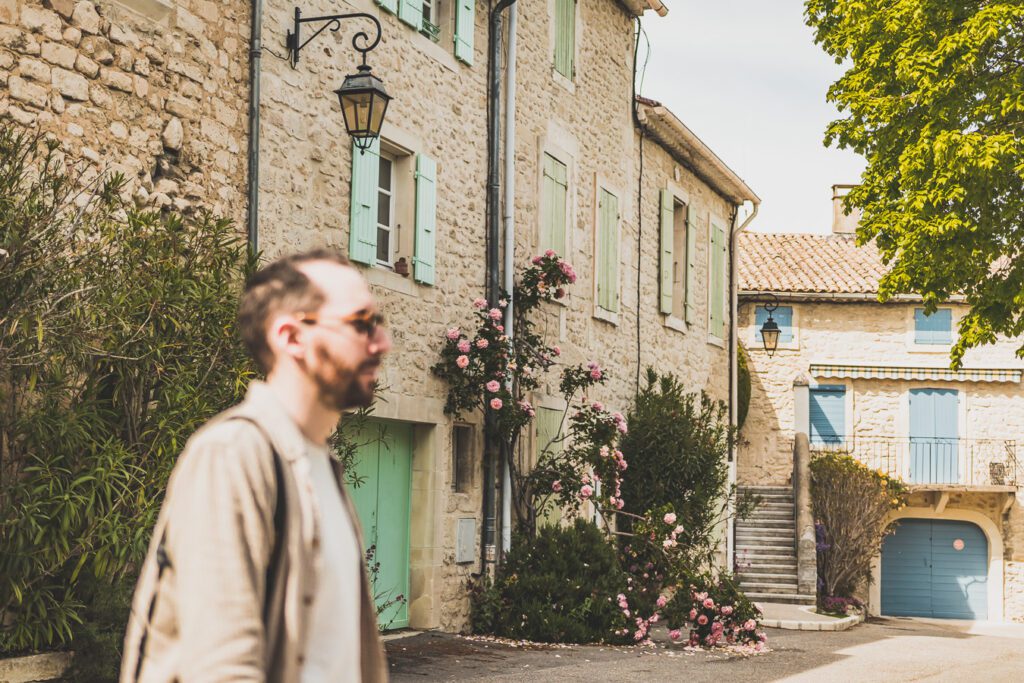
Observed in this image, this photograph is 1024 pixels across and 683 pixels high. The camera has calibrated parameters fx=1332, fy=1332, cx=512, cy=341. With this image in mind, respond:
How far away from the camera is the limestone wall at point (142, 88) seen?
7.38 metres

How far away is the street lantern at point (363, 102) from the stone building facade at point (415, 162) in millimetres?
595

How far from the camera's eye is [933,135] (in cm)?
1236

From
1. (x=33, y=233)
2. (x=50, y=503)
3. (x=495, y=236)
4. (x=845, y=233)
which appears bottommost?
(x=50, y=503)

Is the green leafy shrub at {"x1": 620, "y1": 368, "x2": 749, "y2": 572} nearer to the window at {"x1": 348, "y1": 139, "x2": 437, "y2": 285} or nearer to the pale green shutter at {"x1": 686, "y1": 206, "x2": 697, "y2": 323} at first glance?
the pale green shutter at {"x1": 686, "y1": 206, "x2": 697, "y2": 323}

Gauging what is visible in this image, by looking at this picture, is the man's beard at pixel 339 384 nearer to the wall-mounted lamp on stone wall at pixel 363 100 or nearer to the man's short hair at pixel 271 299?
the man's short hair at pixel 271 299

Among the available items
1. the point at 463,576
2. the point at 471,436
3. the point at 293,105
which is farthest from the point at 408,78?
the point at 463,576

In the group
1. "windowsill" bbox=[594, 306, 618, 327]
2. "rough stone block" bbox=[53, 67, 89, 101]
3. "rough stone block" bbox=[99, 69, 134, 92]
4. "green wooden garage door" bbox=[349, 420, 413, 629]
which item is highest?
"rough stone block" bbox=[99, 69, 134, 92]

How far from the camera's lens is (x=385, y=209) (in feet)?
37.3

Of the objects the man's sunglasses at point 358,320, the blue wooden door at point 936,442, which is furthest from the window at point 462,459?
the blue wooden door at point 936,442

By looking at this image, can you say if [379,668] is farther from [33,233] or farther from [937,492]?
[937,492]

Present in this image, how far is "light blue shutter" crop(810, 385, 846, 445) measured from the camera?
1069 inches

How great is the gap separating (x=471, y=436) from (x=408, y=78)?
11.0ft

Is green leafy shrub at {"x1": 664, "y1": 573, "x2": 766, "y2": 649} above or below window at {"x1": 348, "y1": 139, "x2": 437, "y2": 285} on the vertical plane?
below

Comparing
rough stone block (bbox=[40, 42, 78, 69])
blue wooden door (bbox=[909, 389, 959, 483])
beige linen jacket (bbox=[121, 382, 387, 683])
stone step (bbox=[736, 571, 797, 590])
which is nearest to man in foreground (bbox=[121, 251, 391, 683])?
beige linen jacket (bbox=[121, 382, 387, 683])
